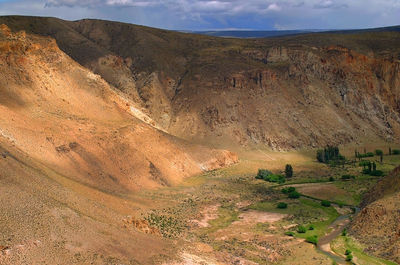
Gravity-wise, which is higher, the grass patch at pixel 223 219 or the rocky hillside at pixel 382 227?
the rocky hillside at pixel 382 227

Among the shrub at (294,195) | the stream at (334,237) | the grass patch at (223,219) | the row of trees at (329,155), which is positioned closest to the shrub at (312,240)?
the stream at (334,237)

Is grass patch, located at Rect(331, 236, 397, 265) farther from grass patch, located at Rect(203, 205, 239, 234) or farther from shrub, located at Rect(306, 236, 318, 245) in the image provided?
grass patch, located at Rect(203, 205, 239, 234)

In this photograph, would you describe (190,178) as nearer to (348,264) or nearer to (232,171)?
(232,171)

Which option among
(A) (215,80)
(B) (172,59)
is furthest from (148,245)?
(B) (172,59)

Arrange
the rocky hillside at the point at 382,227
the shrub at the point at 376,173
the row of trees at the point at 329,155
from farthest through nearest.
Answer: the row of trees at the point at 329,155, the shrub at the point at 376,173, the rocky hillside at the point at 382,227

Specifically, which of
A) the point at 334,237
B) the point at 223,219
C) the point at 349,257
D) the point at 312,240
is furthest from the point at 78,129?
the point at 349,257

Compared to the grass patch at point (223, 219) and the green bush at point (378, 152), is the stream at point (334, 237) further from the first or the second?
the green bush at point (378, 152)

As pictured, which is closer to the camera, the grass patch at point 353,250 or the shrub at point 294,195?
the grass patch at point 353,250
